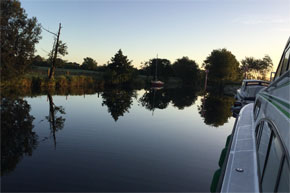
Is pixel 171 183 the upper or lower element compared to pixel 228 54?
lower

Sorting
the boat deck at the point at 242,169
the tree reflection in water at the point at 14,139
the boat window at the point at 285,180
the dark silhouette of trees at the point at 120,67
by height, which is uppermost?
the dark silhouette of trees at the point at 120,67

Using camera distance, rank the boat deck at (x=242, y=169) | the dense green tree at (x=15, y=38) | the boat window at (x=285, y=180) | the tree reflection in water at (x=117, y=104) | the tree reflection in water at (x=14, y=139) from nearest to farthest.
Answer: the boat window at (x=285, y=180) < the boat deck at (x=242, y=169) < the tree reflection in water at (x=14, y=139) < the tree reflection in water at (x=117, y=104) < the dense green tree at (x=15, y=38)

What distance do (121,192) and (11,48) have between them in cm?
2072

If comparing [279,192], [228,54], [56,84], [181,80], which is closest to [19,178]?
[279,192]

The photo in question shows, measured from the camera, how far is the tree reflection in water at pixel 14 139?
6.58m

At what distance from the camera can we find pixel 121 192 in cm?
524

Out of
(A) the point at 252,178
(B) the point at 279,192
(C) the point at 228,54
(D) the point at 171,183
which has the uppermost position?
(C) the point at 228,54

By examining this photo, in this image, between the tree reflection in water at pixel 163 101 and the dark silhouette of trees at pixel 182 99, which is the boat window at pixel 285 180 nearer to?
the tree reflection in water at pixel 163 101

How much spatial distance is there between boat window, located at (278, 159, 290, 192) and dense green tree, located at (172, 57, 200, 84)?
83.2 metres

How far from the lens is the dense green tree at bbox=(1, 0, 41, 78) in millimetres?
20328

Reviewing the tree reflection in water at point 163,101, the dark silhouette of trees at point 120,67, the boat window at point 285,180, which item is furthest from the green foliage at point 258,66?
the boat window at point 285,180

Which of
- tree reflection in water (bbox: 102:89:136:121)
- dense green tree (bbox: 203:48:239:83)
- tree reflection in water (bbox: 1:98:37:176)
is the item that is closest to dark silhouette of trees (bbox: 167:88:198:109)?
tree reflection in water (bbox: 102:89:136:121)

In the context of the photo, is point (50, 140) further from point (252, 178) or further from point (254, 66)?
point (254, 66)

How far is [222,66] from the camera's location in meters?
66.9
